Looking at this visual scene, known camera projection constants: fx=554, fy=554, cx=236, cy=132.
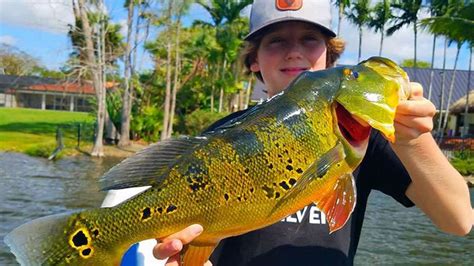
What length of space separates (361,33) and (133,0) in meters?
21.9

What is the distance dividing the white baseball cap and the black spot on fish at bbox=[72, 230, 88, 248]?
4.41ft

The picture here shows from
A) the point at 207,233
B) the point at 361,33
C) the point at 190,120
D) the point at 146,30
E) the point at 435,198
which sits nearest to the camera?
the point at 207,233

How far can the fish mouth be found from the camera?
6.75 ft

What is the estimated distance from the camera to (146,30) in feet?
86.5

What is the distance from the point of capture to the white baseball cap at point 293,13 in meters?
2.64

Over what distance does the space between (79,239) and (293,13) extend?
143 cm

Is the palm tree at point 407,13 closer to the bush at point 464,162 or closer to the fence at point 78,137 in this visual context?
the bush at point 464,162

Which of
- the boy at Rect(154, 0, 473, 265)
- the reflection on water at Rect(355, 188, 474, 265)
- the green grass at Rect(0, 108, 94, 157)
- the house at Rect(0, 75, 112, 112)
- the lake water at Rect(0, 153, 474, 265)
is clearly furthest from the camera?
the house at Rect(0, 75, 112, 112)

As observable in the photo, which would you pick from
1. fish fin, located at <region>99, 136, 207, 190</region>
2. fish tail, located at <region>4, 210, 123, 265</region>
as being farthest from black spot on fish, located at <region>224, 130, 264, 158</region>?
fish tail, located at <region>4, 210, 123, 265</region>

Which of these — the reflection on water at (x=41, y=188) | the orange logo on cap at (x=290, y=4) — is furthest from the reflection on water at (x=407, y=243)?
the orange logo on cap at (x=290, y=4)

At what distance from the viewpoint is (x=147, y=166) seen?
2.07 meters

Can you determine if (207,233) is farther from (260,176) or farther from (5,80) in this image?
(5,80)

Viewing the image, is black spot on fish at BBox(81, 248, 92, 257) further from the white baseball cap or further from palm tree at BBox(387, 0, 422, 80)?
palm tree at BBox(387, 0, 422, 80)

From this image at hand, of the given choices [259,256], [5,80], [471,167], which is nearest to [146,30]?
[471,167]
